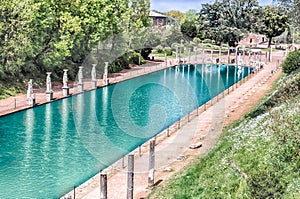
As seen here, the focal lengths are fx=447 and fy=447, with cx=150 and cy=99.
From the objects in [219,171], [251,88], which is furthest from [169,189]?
[251,88]

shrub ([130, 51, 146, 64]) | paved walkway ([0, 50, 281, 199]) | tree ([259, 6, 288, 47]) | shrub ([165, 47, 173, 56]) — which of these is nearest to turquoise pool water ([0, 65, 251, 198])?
paved walkway ([0, 50, 281, 199])

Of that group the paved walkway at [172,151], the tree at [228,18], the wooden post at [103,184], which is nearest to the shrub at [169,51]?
the tree at [228,18]

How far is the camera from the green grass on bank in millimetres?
11156

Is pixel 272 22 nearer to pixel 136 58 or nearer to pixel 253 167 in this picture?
pixel 136 58

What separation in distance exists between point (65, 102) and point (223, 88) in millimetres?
16636

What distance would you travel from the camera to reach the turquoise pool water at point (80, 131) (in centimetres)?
1736

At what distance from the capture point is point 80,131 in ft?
80.1

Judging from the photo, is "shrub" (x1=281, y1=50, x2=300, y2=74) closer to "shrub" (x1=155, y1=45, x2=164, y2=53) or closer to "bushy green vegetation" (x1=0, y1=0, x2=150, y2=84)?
"bushy green vegetation" (x1=0, y1=0, x2=150, y2=84)

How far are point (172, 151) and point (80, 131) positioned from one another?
7.06m

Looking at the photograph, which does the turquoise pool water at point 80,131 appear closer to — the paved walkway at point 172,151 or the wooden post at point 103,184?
the paved walkway at point 172,151

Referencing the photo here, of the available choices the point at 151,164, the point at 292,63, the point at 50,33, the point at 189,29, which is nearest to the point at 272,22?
the point at 189,29

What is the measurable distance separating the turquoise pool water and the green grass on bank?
4.62 metres

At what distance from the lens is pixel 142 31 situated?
2181 inches

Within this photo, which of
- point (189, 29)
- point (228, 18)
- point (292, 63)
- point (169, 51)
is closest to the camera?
point (292, 63)
